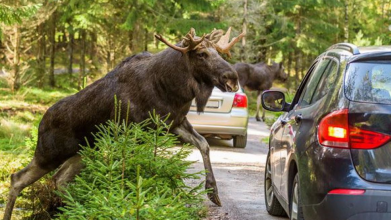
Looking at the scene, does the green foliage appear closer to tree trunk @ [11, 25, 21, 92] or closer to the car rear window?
the car rear window

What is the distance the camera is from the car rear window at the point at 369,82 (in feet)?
16.3

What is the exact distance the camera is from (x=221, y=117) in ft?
55.4

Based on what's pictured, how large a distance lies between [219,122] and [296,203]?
35.6ft

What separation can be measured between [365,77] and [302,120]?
1027 mm

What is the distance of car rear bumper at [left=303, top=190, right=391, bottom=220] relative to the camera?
4.69m

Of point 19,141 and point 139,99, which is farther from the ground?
point 139,99

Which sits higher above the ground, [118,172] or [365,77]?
[365,77]

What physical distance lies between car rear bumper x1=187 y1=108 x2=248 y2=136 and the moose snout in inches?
306

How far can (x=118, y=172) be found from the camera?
6094mm

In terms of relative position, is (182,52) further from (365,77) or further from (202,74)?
(365,77)

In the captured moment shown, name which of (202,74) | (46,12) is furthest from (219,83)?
(46,12)

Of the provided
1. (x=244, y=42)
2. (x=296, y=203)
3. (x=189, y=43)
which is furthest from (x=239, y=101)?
(x=244, y=42)

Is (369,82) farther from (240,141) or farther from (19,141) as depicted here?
(240,141)

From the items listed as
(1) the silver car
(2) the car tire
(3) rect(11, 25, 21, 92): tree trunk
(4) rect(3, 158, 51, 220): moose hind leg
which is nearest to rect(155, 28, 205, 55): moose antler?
(4) rect(3, 158, 51, 220): moose hind leg
